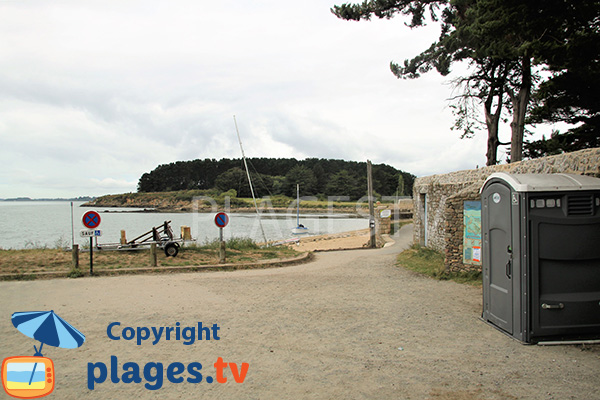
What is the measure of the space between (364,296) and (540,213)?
4.16m

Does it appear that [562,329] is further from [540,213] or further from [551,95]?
[551,95]

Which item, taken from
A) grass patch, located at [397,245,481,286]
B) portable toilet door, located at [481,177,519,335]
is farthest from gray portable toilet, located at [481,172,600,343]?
grass patch, located at [397,245,481,286]

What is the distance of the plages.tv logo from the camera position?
169 inches

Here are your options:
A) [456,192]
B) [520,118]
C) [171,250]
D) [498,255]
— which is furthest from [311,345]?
[520,118]

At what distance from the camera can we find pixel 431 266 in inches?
493

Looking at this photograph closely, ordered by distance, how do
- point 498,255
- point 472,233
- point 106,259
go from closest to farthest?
point 498,255, point 472,233, point 106,259

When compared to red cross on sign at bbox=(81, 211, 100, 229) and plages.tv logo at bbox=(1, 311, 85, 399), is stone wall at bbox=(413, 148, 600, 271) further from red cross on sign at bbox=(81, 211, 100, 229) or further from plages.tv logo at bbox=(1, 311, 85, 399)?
red cross on sign at bbox=(81, 211, 100, 229)

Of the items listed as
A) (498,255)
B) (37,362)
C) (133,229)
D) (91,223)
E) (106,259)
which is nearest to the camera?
(37,362)

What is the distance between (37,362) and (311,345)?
3.20 meters

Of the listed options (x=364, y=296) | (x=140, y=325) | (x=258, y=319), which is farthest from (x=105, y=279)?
(x=364, y=296)

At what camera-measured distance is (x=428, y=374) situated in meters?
4.63

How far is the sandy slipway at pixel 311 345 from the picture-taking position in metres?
4.31

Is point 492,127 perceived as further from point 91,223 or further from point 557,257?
point 91,223

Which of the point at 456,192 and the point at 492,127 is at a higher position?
the point at 492,127
